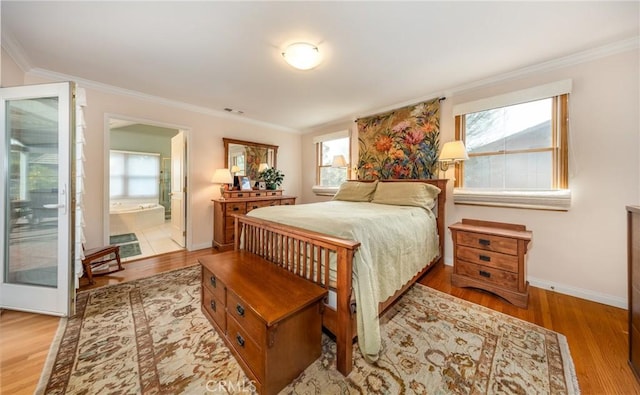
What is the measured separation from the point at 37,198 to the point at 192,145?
2.01 m

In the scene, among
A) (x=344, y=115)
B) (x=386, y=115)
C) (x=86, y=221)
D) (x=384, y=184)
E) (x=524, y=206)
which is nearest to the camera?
(x=524, y=206)

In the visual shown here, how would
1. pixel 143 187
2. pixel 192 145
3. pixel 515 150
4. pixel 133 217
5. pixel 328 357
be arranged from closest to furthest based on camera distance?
pixel 328 357
pixel 515 150
pixel 192 145
pixel 133 217
pixel 143 187

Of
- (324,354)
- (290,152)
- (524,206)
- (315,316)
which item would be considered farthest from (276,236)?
(290,152)

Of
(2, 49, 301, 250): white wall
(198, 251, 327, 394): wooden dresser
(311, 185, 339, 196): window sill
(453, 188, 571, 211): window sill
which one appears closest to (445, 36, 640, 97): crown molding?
(453, 188, 571, 211): window sill

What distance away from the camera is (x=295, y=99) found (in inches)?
137

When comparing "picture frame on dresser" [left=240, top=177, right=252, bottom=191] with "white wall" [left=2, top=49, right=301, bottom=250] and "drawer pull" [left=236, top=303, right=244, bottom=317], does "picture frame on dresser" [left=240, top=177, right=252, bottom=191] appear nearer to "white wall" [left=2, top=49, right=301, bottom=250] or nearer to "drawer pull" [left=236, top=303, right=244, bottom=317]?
"white wall" [left=2, top=49, right=301, bottom=250]

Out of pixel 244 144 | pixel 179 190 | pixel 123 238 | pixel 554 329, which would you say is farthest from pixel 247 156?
pixel 554 329

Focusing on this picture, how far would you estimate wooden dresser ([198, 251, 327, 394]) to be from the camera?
1195 mm

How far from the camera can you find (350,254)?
1.34 metres

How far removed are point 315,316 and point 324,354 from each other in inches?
12.6

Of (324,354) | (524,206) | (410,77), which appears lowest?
(324,354)

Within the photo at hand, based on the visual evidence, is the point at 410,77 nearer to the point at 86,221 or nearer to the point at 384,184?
the point at 384,184

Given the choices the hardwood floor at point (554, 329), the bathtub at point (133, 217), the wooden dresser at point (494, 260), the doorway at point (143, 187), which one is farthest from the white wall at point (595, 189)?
the bathtub at point (133, 217)

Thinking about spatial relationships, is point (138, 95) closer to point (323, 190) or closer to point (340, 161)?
point (340, 161)
